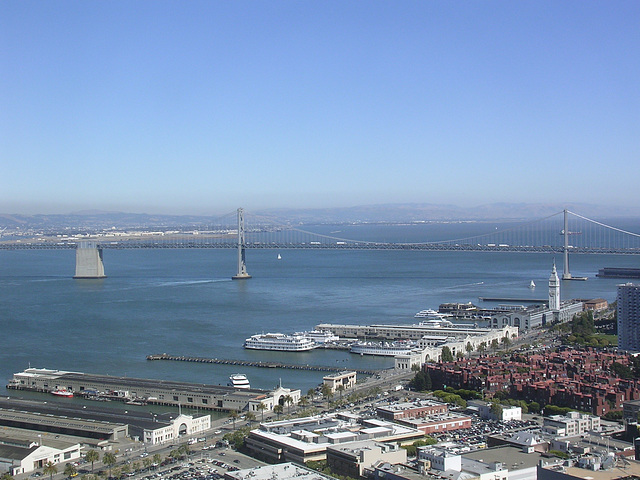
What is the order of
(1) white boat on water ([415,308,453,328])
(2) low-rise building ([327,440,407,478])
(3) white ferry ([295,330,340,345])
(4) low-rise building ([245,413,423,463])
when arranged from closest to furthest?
(2) low-rise building ([327,440,407,478]) < (4) low-rise building ([245,413,423,463]) < (3) white ferry ([295,330,340,345]) < (1) white boat on water ([415,308,453,328])

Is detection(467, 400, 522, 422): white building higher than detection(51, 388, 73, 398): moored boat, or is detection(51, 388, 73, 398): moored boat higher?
detection(467, 400, 522, 422): white building

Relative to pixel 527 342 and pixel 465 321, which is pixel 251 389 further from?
pixel 465 321

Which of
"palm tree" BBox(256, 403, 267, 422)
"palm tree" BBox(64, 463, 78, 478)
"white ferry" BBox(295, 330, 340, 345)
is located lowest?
"palm tree" BBox(64, 463, 78, 478)

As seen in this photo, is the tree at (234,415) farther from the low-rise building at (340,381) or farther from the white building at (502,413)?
the white building at (502,413)

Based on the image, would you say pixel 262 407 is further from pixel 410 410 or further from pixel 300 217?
pixel 300 217

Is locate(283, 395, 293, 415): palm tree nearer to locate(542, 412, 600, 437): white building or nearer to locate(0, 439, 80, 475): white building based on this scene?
locate(0, 439, 80, 475): white building

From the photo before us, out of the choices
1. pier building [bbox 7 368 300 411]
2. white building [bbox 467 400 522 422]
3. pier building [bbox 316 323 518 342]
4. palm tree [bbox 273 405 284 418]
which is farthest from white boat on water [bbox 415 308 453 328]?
palm tree [bbox 273 405 284 418]

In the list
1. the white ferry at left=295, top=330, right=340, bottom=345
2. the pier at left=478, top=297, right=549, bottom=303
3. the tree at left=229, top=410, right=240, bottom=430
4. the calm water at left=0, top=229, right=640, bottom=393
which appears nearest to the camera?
the tree at left=229, top=410, right=240, bottom=430

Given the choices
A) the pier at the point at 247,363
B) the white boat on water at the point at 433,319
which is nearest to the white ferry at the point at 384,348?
the pier at the point at 247,363
